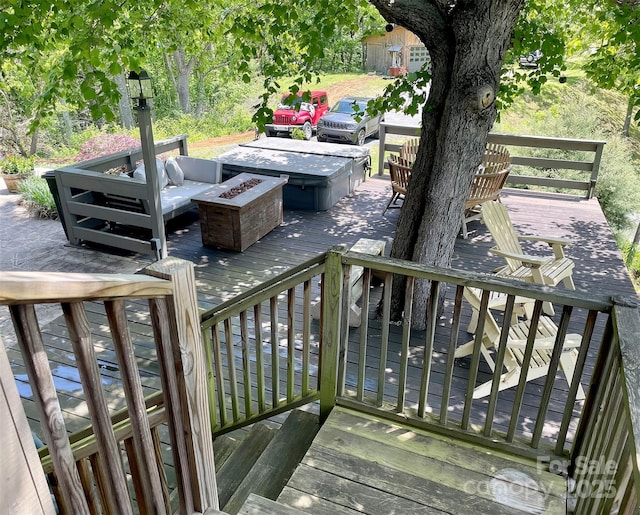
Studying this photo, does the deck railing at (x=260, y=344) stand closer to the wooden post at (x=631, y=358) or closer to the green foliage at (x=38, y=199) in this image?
the wooden post at (x=631, y=358)

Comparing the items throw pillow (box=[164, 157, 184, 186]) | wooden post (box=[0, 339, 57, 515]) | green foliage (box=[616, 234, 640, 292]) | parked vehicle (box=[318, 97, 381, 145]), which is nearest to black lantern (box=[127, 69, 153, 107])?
throw pillow (box=[164, 157, 184, 186])

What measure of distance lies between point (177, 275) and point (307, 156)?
667cm

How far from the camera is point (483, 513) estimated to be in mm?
2123

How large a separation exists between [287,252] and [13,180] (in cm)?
661

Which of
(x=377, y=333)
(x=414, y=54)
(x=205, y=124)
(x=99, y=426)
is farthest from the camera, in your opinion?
(x=414, y=54)

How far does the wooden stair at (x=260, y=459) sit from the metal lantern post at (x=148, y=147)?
10.3ft

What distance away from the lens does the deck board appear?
2.17 meters

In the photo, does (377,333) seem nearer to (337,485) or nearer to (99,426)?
(337,485)

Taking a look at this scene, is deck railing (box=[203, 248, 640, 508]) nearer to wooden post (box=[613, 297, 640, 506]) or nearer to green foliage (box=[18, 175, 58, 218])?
wooden post (box=[613, 297, 640, 506])

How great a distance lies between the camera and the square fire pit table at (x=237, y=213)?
18.9 feet

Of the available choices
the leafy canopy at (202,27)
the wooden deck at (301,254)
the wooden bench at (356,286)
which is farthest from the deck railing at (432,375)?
the leafy canopy at (202,27)

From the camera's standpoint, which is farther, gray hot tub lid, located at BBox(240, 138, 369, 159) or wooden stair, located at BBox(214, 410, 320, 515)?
gray hot tub lid, located at BBox(240, 138, 369, 159)

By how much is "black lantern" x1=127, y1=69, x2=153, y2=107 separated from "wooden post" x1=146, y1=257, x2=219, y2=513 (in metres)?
4.08

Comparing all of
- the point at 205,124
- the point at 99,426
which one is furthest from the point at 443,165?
the point at 205,124
